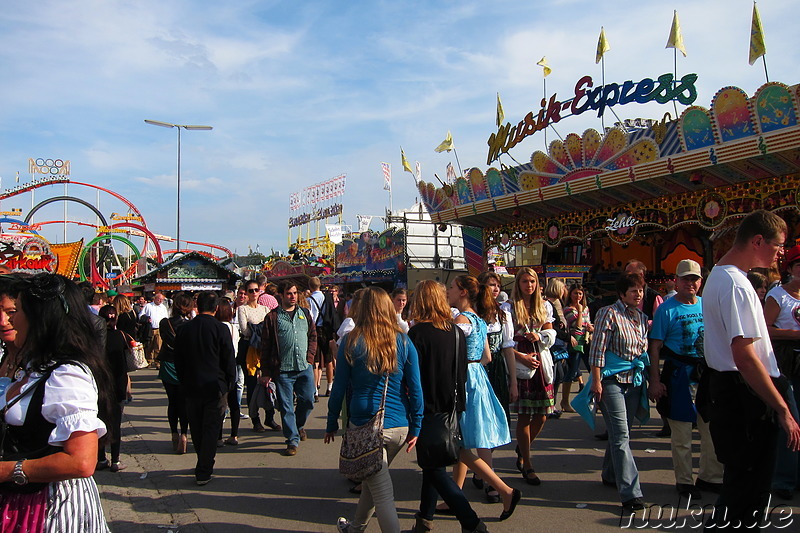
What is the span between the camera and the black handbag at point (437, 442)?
3848mm

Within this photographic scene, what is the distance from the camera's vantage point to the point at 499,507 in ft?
15.0

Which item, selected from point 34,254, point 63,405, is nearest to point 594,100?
point 63,405

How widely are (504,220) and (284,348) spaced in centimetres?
1432

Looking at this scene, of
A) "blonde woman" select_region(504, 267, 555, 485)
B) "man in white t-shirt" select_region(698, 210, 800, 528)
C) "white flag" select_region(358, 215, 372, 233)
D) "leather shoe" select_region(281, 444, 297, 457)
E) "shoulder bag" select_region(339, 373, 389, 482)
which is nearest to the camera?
"man in white t-shirt" select_region(698, 210, 800, 528)

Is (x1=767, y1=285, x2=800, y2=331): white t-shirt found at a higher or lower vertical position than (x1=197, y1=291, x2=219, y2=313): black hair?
lower

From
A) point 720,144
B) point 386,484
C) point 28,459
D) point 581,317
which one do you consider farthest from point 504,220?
point 28,459

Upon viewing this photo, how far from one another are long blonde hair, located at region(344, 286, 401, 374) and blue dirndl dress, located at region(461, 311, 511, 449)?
872 mm

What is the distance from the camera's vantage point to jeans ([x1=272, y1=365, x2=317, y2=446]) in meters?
6.35

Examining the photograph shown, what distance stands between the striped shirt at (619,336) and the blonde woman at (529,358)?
2.27ft

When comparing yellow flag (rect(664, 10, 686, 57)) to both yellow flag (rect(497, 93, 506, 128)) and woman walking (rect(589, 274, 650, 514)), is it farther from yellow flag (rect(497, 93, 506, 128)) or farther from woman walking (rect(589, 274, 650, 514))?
woman walking (rect(589, 274, 650, 514))

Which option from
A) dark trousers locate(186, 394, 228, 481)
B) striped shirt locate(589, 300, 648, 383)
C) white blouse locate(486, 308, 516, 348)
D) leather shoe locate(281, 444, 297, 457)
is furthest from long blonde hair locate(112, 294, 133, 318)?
striped shirt locate(589, 300, 648, 383)

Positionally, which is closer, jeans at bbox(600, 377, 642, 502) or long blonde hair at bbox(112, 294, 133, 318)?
jeans at bbox(600, 377, 642, 502)

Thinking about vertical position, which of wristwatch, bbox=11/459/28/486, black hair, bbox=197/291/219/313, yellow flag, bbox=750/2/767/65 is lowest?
wristwatch, bbox=11/459/28/486

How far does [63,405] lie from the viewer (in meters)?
2.06
